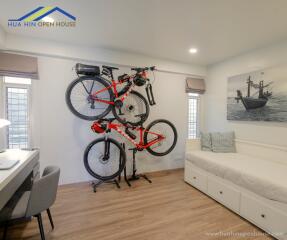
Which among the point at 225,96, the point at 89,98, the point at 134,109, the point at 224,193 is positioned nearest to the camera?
the point at 224,193

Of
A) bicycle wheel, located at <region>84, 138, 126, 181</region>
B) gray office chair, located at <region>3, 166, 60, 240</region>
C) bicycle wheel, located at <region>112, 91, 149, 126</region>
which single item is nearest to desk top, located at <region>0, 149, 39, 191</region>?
gray office chair, located at <region>3, 166, 60, 240</region>

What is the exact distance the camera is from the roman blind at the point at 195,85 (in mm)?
3930

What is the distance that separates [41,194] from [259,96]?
3462 mm

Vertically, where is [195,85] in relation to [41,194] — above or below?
above

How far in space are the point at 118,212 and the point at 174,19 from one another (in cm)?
261

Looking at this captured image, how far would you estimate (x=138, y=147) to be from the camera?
320 cm

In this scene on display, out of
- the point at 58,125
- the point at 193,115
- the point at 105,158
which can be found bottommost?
the point at 105,158

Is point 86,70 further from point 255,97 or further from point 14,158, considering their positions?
point 255,97

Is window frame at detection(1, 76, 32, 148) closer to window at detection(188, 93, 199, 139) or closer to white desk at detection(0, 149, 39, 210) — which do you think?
white desk at detection(0, 149, 39, 210)

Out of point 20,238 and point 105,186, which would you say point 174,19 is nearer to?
point 105,186

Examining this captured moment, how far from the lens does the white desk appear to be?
4.38 feet

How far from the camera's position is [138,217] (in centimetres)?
216

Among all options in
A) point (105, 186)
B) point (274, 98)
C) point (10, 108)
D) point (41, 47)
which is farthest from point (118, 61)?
point (274, 98)

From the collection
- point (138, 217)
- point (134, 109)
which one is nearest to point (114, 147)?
point (134, 109)
